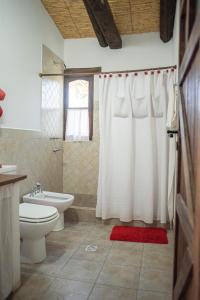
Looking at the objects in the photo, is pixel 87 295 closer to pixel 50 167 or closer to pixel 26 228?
pixel 26 228

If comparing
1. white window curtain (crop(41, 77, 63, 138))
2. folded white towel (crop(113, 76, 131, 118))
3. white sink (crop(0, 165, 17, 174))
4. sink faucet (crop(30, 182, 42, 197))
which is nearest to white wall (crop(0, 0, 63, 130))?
white window curtain (crop(41, 77, 63, 138))

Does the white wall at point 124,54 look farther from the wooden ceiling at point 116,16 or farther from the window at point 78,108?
the window at point 78,108

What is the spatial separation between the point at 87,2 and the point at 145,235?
2.73 meters

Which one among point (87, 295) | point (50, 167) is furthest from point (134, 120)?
point (87, 295)

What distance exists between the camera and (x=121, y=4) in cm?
308

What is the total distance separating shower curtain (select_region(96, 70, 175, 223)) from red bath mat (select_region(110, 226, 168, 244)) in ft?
0.41

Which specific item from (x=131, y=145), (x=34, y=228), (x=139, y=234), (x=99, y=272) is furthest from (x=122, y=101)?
(x=99, y=272)

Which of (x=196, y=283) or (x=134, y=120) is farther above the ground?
(x=134, y=120)

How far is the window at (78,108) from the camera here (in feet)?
12.4

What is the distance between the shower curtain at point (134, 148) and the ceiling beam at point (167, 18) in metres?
0.61

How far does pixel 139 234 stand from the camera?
300 centimetres

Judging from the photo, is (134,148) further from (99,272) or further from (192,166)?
(192,166)

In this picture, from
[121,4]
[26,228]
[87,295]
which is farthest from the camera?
[121,4]

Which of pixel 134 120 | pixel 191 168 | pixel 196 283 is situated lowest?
pixel 196 283
